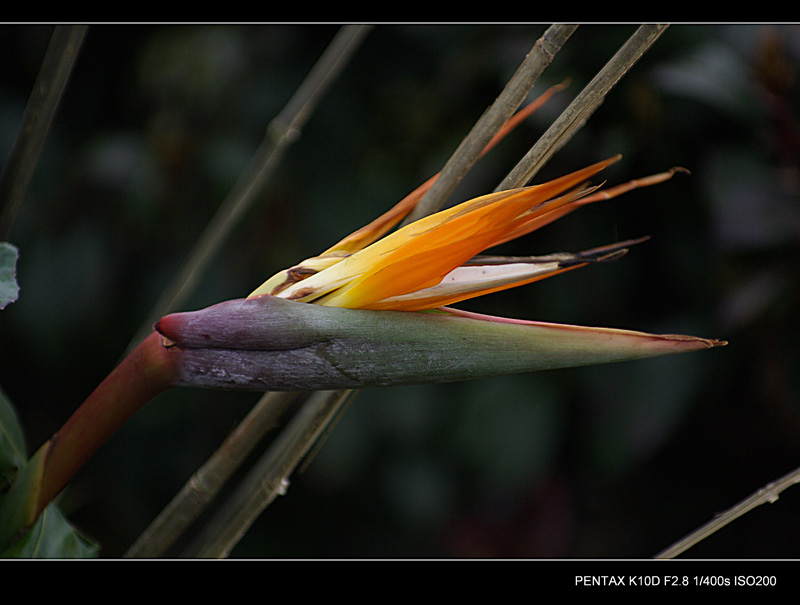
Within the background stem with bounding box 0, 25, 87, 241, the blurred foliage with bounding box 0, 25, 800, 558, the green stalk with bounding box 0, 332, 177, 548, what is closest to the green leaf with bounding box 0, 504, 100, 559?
the green stalk with bounding box 0, 332, 177, 548

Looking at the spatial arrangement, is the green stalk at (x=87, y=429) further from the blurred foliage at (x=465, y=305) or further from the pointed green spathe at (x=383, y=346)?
the blurred foliage at (x=465, y=305)

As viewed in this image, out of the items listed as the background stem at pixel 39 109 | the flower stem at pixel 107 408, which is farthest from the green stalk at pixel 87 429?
the background stem at pixel 39 109

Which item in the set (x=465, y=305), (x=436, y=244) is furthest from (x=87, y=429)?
(x=465, y=305)

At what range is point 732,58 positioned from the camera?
0.59 m

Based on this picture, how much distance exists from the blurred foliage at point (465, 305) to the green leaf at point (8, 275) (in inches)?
→ 16.3

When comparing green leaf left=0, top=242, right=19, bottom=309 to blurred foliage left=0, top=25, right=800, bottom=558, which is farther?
blurred foliage left=0, top=25, right=800, bottom=558

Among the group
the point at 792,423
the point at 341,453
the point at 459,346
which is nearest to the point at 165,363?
the point at 459,346

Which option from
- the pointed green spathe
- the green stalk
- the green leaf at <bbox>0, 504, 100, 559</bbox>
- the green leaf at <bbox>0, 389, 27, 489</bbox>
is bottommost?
the green leaf at <bbox>0, 504, 100, 559</bbox>

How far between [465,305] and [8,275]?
0.43 meters

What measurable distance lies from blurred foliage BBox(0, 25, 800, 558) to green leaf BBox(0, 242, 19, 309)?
41 cm

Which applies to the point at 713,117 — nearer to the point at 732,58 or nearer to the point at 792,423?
the point at 732,58

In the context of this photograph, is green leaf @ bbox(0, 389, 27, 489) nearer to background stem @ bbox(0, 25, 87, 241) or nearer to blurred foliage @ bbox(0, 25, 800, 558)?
background stem @ bbox(0, 25, 87, 241)

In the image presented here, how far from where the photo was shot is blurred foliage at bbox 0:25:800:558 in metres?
0.60

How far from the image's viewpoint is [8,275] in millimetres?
210
